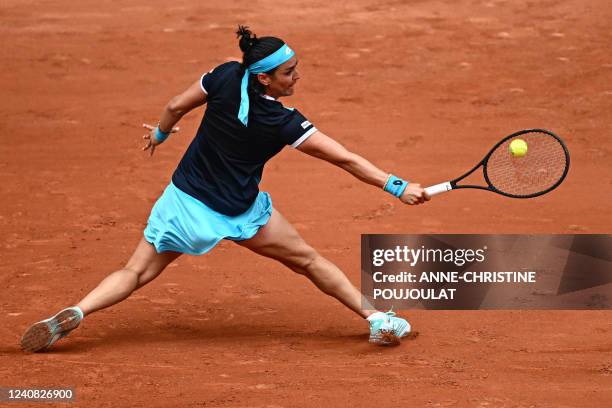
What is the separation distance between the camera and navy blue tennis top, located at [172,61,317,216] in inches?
215

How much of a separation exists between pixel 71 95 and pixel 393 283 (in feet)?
15.0

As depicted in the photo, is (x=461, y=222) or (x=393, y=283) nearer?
(x=393, y=283)

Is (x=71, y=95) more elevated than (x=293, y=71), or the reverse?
(x=293, y=71)

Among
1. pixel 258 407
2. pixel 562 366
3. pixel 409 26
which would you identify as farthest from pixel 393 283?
pixel 409 26

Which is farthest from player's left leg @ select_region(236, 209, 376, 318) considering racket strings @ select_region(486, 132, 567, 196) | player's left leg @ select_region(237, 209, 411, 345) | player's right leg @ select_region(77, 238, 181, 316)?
racket strings @ select_region(486, 132, 567, 196)

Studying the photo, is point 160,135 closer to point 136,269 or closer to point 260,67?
point 136,269

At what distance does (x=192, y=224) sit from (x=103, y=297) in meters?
0.56

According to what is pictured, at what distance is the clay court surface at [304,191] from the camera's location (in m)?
5.44

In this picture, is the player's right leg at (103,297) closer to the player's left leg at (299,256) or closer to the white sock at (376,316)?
the player's left leg at (299,256)

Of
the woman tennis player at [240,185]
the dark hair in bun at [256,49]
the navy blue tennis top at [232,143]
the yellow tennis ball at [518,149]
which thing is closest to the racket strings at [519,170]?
the yellow tennis ball at [518,149]

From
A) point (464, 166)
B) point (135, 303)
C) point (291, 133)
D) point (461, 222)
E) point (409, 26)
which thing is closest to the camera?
point (291, 133)

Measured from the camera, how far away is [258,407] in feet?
16.6

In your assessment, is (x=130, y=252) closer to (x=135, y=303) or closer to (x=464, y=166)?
(x=135, y=303)

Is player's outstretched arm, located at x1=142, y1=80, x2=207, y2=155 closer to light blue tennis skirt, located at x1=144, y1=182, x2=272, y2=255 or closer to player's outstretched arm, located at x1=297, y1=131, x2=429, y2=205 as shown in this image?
light blue tennis skirt, located at x1=144, y1=182, x2=272, y2=255
